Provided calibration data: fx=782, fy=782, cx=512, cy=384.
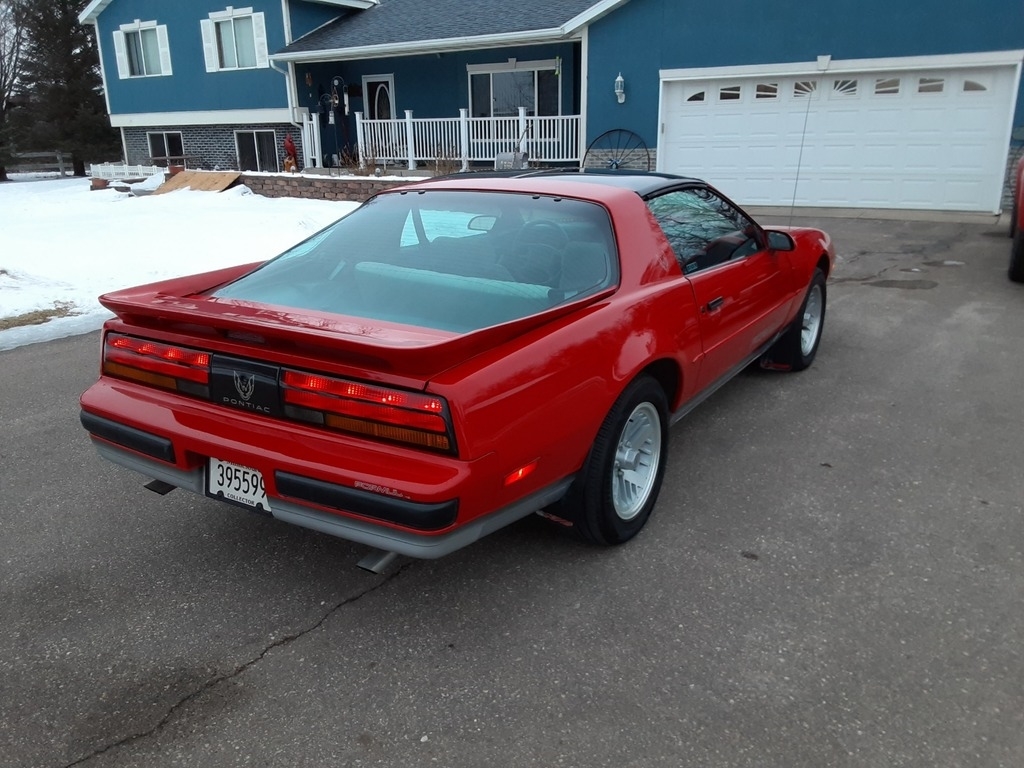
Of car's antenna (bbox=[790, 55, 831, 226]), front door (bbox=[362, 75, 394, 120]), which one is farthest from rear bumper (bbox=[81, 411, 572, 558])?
front door (bbox=[362, 75, 394, 120])

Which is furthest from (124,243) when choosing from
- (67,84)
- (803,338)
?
(67,84)

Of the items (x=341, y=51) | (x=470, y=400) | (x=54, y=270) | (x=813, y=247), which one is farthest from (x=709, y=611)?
(x=341, y=51)

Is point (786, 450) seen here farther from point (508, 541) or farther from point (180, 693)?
point (180, 693)

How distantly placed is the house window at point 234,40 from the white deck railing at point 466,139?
4.46 m

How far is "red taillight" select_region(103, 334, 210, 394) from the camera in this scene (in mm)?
2771

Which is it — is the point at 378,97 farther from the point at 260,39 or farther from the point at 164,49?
the point at 164,49

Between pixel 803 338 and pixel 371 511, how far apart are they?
395 cm

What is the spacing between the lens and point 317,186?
14.9 metres

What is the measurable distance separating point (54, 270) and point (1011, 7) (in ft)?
44.9

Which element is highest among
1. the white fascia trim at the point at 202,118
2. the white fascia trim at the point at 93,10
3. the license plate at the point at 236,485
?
the white fascia trim at the point at 93,10

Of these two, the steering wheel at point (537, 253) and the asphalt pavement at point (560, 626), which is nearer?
the asphalt pavement at point (560, 626)

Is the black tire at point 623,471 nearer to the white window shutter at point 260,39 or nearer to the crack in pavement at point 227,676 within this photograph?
the crack in pavement at point 227,676

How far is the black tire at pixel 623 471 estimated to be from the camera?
115 inches

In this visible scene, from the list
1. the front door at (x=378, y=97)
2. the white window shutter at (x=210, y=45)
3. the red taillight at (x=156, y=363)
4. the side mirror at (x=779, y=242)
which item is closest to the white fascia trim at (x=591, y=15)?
the front door at (x=378, y=97)
